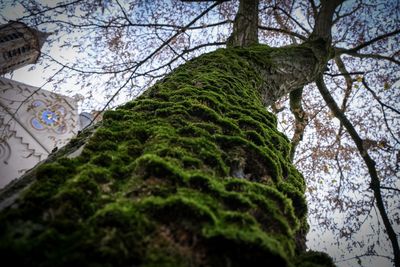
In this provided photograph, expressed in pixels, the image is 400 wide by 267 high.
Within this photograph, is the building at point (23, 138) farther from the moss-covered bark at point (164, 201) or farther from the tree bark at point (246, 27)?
the moss-covered bark at point (164, 201)

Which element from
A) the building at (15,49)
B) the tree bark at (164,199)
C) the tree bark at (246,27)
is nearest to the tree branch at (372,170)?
the tree bark at (246,27)

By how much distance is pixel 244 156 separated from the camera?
1.72m

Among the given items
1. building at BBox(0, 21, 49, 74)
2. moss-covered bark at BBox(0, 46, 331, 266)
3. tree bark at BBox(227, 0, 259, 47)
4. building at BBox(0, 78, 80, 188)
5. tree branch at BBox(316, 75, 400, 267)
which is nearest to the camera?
moss-covered bark at BBox(0, 46, 331, 266)

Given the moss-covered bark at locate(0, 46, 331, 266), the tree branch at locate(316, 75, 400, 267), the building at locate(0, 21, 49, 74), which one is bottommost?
the moss-covered bark at locate(0, 46, 331, 266)

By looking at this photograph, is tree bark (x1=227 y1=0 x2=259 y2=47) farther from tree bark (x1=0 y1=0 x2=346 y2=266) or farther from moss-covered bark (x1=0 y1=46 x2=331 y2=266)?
moss-covered bark (x1=0 y1=46 x2=331 y2=266)

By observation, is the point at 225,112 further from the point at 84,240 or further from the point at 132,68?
the point at 132,68

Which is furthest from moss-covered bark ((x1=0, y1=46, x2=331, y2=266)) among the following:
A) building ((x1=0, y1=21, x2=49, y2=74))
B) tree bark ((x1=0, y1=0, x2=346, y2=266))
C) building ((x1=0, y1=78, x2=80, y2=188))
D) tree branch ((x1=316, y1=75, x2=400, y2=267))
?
building ((x1=0, y1=78, x2=80, y2=188))

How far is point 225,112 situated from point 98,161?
123 cm

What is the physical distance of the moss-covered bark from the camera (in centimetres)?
85

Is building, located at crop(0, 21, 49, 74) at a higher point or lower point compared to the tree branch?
higher

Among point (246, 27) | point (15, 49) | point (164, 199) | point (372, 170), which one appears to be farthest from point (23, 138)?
point (164, 199)

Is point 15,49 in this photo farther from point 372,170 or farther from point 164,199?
point 164,199

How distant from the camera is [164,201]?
3.46ft

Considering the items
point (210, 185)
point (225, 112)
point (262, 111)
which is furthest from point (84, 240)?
point (262, 111)
